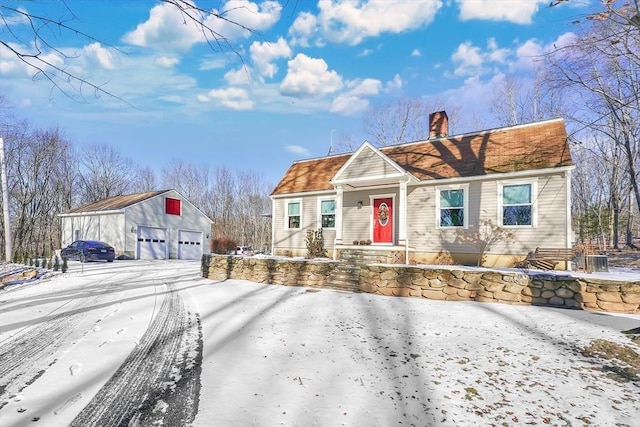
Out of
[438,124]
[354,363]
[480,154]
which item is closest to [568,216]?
[480,154]

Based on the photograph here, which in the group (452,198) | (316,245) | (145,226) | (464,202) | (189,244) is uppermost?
(452,198)

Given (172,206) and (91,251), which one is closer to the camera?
(91,251)

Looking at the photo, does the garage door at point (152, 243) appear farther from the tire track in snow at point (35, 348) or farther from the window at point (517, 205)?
the window at point (517, 205)

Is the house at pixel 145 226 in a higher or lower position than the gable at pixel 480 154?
lower

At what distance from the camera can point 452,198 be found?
40.2 ft

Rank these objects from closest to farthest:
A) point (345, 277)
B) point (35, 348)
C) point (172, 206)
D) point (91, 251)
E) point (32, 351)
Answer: point (32, 351) → point (35, 348) → point (345, 277) → point (91, 251) → point (172, 206)

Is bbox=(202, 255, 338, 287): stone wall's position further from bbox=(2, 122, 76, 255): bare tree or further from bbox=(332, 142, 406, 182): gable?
bbox=(2, 122, 76, 255): bare tree

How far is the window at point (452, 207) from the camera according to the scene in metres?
12.0

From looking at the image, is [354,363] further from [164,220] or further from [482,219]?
[164,220]

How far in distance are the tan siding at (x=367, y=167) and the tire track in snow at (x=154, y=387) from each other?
868cm

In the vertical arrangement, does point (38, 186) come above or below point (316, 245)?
above

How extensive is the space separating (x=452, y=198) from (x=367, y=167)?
123 inches

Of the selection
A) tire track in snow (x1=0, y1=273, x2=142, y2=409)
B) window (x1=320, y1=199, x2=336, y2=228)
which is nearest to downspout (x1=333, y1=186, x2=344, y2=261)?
window (x1=320, y1=199, x2=336, y2=228)

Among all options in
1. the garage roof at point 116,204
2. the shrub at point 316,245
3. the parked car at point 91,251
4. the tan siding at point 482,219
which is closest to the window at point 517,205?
the tan siding at point 482,219
